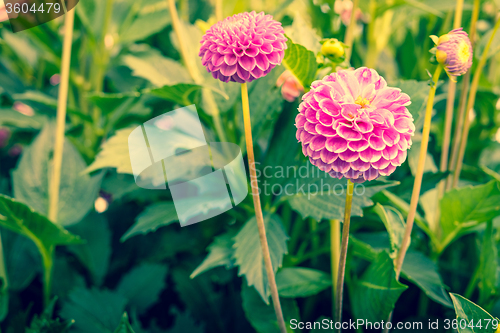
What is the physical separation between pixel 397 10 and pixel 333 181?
43 cm

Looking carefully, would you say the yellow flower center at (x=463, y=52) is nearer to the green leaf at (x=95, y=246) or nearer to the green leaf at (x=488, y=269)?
the green leaf at (x=488, y=269)

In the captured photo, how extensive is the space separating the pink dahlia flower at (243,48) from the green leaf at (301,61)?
0.16 ft

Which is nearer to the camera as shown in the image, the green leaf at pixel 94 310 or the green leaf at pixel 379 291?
the green leaf at pixel 379 291

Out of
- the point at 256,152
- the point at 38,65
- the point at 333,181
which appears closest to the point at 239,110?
the point at 256,152

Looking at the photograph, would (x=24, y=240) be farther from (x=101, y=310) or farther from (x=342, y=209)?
(x=342, y=209)

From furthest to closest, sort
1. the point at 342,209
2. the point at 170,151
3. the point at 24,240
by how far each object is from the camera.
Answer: the point at 24,240 → the point at 170,151 → the point at 342,209

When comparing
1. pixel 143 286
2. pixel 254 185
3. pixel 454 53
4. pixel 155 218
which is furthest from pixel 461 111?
pixel 143 286

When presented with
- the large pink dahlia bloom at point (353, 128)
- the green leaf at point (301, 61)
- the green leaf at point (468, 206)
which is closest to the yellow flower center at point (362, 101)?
the large pink dahlia bloom at point (353, 128)

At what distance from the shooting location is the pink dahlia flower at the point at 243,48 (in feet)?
0.96

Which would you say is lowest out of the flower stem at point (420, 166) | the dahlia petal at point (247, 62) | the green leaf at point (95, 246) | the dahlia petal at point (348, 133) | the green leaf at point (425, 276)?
the green leaf at point (95, 246)

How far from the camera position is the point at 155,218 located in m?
0.46

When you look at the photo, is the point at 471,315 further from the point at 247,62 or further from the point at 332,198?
the point at 247,62

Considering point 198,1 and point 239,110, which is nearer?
point 239,110

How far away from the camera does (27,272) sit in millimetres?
564
